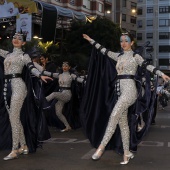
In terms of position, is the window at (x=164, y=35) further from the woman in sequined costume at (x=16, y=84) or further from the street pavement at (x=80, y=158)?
the woman in sequined costume at (x=16, y=84)

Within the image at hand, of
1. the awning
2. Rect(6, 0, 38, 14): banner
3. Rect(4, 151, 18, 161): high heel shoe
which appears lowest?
Rect(4, 151, 18, 161): high heel shoe

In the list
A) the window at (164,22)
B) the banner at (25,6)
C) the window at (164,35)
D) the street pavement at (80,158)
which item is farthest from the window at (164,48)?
the street pavement at (80,158)

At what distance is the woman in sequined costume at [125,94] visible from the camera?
6.34 m

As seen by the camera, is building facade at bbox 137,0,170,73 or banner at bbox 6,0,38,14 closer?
banner at bbox 6,0,38,14

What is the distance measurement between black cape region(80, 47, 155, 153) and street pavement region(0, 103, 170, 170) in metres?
0.36

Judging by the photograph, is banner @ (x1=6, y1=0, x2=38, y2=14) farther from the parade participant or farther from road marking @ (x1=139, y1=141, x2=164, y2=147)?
road marking @ (x1=139, y1=141, x2=164, y2=147)

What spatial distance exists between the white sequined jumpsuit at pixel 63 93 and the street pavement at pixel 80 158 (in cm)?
194

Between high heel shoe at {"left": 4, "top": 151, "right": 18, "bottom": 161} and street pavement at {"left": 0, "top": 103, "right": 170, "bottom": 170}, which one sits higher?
high heel shoe at {"left": 4, "top": 151, "right": 18, "bottom": 161}

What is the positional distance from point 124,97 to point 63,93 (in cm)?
478

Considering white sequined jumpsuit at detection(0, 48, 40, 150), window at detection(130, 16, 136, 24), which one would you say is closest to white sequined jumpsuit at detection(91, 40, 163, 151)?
white sequined jumpsuit at detection(0, 48, 40, 150)

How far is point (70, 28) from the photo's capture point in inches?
1463

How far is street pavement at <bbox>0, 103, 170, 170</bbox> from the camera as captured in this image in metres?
6.21

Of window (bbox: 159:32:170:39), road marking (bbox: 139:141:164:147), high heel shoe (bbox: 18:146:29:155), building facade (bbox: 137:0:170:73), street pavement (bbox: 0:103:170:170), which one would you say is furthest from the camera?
window (bbox: 159:32:170:39)

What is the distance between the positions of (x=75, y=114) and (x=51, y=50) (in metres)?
17.1
